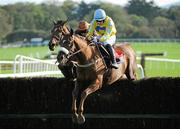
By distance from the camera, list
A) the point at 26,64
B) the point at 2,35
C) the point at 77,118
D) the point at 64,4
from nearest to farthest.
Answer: the point at 77,118
the point at 26,64
the point at 2,35
the point at 64,4

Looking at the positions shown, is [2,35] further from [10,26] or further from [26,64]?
[26,64]

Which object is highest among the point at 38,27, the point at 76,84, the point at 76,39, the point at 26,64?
the point at 76,39

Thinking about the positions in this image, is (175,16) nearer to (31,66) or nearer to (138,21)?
(138,21)

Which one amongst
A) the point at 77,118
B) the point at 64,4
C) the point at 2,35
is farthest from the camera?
the point at 64,4

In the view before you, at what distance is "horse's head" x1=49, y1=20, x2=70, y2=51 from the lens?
8903 millimetres

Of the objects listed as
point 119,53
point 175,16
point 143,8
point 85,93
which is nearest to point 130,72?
point 119,53

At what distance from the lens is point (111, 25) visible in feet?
33.4

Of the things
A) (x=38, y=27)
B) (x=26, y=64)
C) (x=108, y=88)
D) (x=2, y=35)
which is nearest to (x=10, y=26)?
(x=2, y=35)

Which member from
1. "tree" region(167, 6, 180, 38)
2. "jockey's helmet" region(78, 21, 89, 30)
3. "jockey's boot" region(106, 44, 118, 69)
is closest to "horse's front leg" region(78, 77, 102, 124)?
"jockey's boot" region(106, 44, 118, 69)

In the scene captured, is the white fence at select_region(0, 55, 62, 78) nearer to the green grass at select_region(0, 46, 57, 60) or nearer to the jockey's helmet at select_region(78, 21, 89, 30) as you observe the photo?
the jockey's helmet at select_region(78, 21, 89, 30)

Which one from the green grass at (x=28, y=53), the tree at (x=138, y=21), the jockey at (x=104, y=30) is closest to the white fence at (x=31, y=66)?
the jockey at (x=104, y=30)

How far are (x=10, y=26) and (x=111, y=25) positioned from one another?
55.4 metres

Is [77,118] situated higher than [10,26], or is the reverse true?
[77,118]

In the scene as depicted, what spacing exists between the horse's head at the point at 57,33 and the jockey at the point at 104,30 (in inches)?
Result: 37.5
